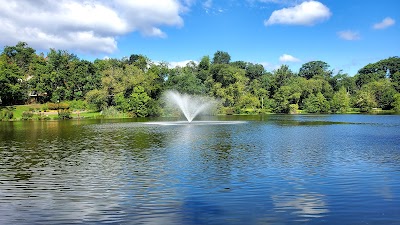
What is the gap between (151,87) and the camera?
9262cm

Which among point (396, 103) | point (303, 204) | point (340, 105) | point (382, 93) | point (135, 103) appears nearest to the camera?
point (303, 204)

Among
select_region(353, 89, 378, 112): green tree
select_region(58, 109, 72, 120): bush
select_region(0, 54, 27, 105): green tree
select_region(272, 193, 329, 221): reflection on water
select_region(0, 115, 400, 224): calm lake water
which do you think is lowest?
select_region(272, 193, 329, 221): reflection on water

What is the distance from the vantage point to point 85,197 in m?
12.5

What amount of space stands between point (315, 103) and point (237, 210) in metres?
108

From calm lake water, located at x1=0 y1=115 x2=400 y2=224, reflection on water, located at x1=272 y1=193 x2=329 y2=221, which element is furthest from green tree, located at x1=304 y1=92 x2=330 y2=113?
reflection on water, located at x1=272 y1=193 x2=329 y2=221

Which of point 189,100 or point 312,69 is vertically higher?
point 312,69

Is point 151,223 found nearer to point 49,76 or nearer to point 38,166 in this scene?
point 38,166

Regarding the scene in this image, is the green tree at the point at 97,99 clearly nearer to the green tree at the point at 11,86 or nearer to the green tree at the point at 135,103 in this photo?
the green tree at the point at 135,103

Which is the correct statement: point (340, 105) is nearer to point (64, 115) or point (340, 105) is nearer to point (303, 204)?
point (64, 115)

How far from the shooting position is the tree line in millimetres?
90500

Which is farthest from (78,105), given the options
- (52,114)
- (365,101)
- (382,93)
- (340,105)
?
(382,93)

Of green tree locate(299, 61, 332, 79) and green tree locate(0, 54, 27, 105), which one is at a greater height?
green tree locate(299, 61, 332, 79)

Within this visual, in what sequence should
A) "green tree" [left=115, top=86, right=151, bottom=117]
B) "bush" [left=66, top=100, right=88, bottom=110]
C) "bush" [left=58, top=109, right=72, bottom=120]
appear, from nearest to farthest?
"bush" [left=58, top=109, right=72, bottom=120] → "green tree" [left=115, top=86, right=151, bottom=117] → "bush" [left=66, top=100, right=88, bottom=110]

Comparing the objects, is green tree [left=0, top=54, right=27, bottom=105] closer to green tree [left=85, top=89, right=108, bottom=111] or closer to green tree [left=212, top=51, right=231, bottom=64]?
green tree [left=85, top=89, right=108, bottom=111]
